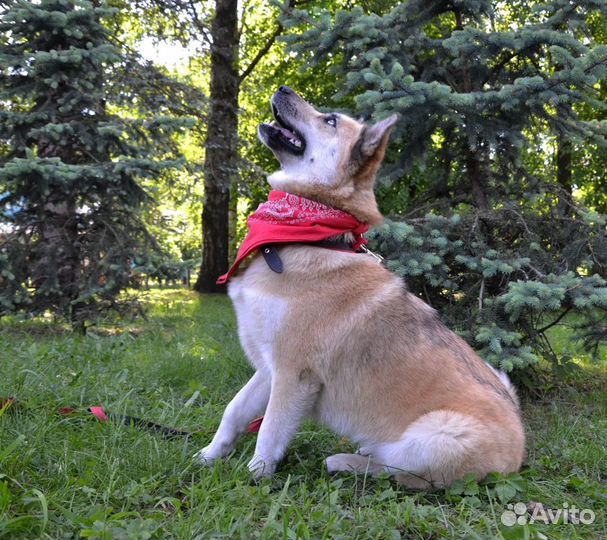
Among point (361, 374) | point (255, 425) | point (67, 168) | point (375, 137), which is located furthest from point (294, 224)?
point (67, 168)

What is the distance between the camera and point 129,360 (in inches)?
207

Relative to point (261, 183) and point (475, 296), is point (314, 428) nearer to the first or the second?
point (475, 296)

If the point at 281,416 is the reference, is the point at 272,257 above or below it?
above

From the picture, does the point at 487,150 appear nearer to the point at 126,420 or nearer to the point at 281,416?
the point at 281,416

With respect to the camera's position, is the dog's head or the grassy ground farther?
the dog's head

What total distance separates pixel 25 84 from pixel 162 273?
111 inches

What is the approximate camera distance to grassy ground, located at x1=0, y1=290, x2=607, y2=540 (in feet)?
7.48

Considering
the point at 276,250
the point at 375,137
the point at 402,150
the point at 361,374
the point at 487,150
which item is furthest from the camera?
the point at 402,150

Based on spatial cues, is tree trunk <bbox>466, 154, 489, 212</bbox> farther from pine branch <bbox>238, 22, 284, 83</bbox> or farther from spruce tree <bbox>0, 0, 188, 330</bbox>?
pine branch <bbox>238, 22, 284, 83</bbox>

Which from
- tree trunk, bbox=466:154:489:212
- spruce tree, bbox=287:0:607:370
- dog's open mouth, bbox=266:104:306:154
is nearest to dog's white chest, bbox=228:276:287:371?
dog's open mouth, bbox=266:104:306:154

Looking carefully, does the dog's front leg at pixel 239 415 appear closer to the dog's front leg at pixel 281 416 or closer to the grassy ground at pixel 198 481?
the grassy ground at pixel 198 481

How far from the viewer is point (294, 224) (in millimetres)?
3283

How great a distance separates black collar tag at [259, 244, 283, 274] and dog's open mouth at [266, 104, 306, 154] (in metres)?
0.70

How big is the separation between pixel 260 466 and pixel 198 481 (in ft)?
1.07
